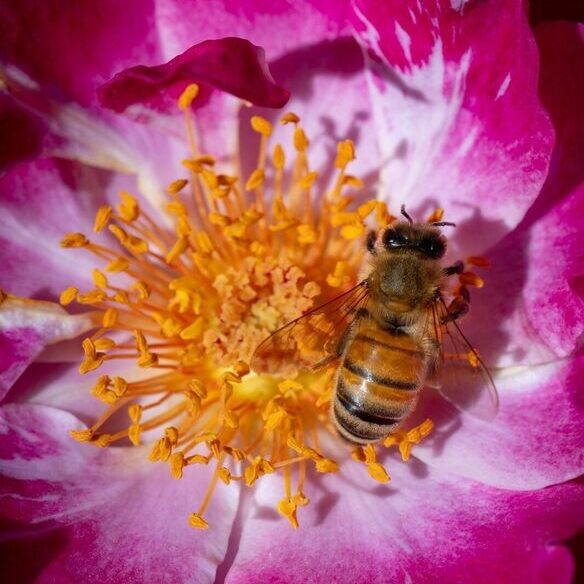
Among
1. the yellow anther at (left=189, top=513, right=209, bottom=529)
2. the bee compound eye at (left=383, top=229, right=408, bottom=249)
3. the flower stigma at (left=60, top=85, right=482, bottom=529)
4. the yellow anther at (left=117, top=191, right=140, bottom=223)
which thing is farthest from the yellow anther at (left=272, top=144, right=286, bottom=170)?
the yellow anther at (left=189, top=513, right=209, bottom=529)

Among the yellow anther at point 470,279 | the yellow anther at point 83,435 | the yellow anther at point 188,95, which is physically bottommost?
the yellow anther at point 83,435

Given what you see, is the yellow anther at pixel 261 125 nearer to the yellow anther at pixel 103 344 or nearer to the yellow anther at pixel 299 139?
the yellow anther at pixel 299 139

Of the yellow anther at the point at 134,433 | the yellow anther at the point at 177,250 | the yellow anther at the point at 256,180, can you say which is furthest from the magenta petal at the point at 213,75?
the yellow anther at the point at 134,433

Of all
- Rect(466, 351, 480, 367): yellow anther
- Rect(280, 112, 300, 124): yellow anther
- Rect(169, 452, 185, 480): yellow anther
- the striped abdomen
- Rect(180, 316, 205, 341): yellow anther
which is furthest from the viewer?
Rect(180, 316, 205, 341): yellow anther

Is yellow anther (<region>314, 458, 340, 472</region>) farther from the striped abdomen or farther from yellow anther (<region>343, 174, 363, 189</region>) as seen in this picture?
yellow anther (<region>343, 174, 363, 189</region>)

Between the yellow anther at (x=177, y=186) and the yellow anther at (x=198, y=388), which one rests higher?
the yellow anther at (x=177, y=186)

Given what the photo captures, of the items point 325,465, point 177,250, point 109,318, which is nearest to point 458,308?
point 325,465
